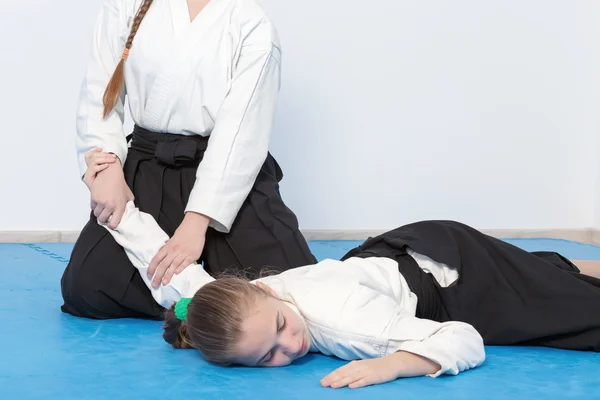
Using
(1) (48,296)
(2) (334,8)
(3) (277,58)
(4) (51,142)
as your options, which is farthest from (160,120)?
(2) (334,8)

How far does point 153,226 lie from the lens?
2148mm

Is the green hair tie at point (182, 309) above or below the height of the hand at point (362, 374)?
above

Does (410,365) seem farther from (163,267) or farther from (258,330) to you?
(163,267)

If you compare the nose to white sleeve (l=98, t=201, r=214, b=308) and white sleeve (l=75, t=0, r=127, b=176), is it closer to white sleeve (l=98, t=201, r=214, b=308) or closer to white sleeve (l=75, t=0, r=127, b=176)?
white sleeve (l=98, t=201, r=214, b=308)

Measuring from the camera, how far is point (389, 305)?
1.67 m

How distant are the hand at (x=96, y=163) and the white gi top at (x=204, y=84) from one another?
0.02 metres

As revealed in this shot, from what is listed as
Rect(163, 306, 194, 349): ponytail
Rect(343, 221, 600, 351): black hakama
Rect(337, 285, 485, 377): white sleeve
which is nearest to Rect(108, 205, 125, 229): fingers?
Rect(163, 306, 194, 349): ponytail

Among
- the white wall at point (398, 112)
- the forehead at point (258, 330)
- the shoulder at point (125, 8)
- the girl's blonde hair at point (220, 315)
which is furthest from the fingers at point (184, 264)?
the white wall at point (398, 112)

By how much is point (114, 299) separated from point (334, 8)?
2.21 m

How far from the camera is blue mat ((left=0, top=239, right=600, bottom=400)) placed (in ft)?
4.91

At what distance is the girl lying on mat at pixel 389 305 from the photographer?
1.58 m

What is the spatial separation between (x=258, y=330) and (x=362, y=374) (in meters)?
0.22

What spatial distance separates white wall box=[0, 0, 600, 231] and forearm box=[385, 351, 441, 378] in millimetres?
2342

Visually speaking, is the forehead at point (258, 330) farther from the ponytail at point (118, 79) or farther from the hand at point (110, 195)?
the ponytail at point (118, 79)
